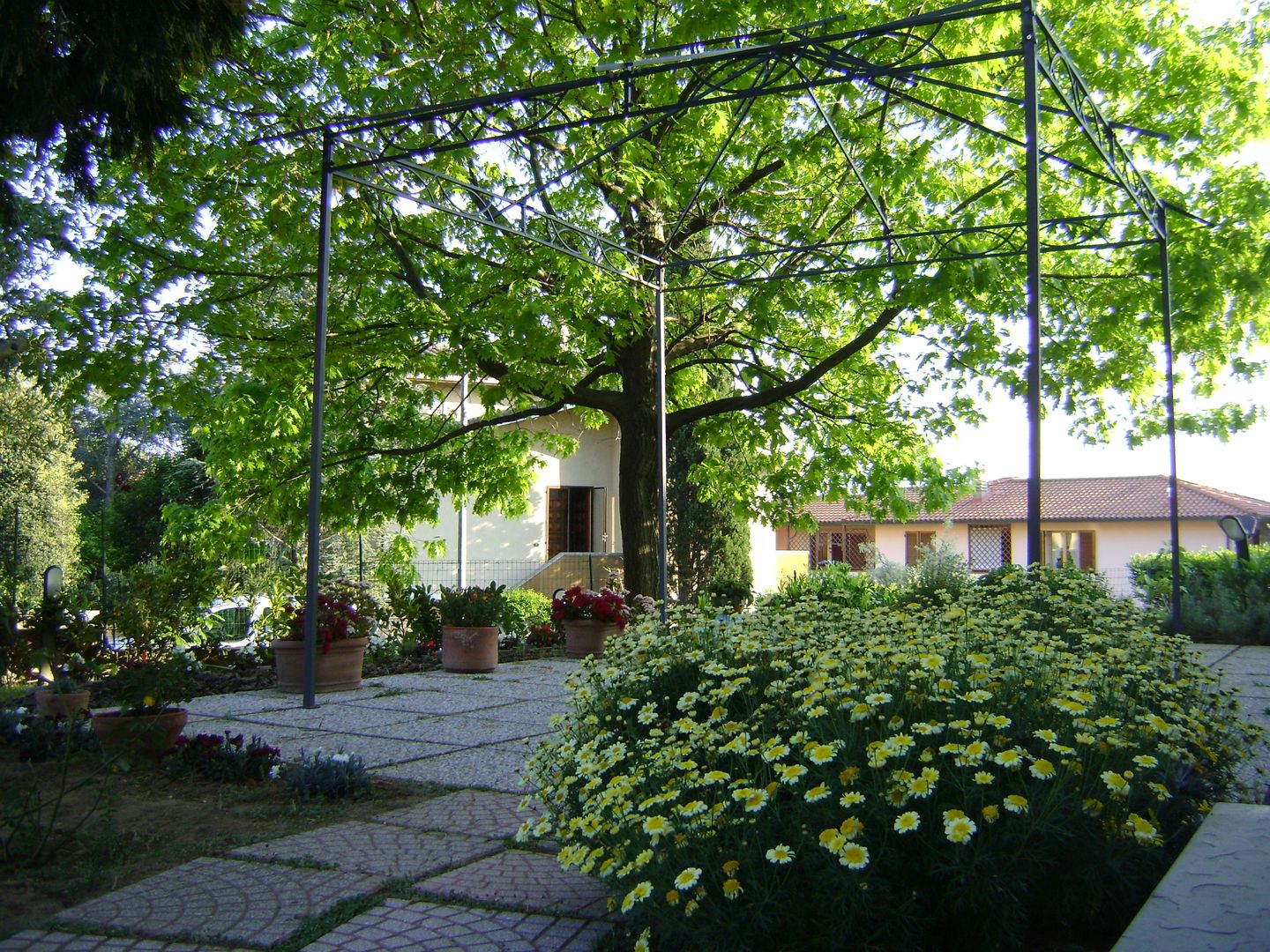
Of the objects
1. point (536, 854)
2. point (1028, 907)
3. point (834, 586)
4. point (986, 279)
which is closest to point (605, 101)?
point (986, 279)

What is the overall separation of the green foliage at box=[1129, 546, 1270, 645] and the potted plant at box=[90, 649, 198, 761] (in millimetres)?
11122

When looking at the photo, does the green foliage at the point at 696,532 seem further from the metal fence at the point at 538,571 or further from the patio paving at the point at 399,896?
the patio paving at the point at 399,896

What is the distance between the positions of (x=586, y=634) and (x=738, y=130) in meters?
5.29

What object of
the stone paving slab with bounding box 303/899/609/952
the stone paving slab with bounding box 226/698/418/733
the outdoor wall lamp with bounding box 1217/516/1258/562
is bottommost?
the stone paving slab with bounding box 226/698/418/733

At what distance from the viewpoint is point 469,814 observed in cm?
430

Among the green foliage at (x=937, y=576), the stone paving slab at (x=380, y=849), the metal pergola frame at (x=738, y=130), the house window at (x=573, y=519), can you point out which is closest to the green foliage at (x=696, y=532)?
the house window at (x=573, y=519)

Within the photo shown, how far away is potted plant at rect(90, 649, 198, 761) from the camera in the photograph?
16.3ft

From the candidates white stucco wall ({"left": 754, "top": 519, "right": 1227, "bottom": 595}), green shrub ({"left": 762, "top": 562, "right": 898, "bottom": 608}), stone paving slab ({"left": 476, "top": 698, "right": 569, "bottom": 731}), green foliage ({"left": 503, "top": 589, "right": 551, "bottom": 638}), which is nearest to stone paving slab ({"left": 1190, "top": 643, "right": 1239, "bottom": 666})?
green shrub ({"left": 762, "top": 562, "right": 898, "bottom": 608})

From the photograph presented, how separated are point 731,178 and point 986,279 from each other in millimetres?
4803

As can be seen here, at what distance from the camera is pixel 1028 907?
2.68 m

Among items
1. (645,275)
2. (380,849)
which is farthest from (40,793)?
(645,275)

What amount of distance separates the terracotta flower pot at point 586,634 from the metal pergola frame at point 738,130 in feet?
2.49

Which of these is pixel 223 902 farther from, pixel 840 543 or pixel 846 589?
pixel 840 543

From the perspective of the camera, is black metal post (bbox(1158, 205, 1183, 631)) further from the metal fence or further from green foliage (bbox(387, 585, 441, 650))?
the metal fence
